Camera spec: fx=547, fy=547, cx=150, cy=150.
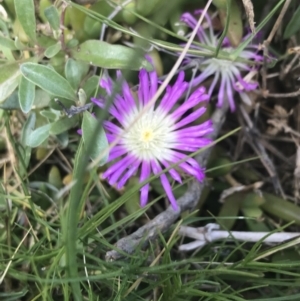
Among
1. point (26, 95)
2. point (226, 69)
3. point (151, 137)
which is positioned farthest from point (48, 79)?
point (226, 69)

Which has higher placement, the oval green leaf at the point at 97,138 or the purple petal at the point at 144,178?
the oval green leaf at the point at 97,138

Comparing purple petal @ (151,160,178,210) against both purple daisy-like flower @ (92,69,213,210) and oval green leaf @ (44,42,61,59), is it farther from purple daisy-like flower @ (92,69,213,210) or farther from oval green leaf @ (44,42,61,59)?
oval green leaf @ (44,42,61,59)

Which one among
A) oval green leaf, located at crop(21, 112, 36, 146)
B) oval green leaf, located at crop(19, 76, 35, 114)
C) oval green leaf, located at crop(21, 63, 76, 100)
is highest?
oval green leaf, located at crop(21, 63, 76, 100)

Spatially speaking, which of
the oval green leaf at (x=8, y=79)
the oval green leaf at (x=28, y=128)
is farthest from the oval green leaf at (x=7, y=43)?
the oval green leaf at (x=28, y=128)

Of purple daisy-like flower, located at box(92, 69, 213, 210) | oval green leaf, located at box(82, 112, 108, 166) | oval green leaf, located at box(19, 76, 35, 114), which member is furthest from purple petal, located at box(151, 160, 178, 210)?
oval green leaf, located at box(19, 76, 35, 114)

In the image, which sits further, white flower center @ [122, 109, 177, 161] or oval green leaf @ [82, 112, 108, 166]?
white flower center @ [122, 109, 177, 161]

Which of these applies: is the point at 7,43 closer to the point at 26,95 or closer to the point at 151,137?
the point at 26,95

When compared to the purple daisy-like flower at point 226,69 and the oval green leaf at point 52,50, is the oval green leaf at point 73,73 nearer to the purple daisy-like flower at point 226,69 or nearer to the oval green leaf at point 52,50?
the oval green leaf at point 52,50

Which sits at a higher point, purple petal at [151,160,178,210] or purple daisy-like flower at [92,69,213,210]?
purple daisy-like flower at [92,69,213,210]
